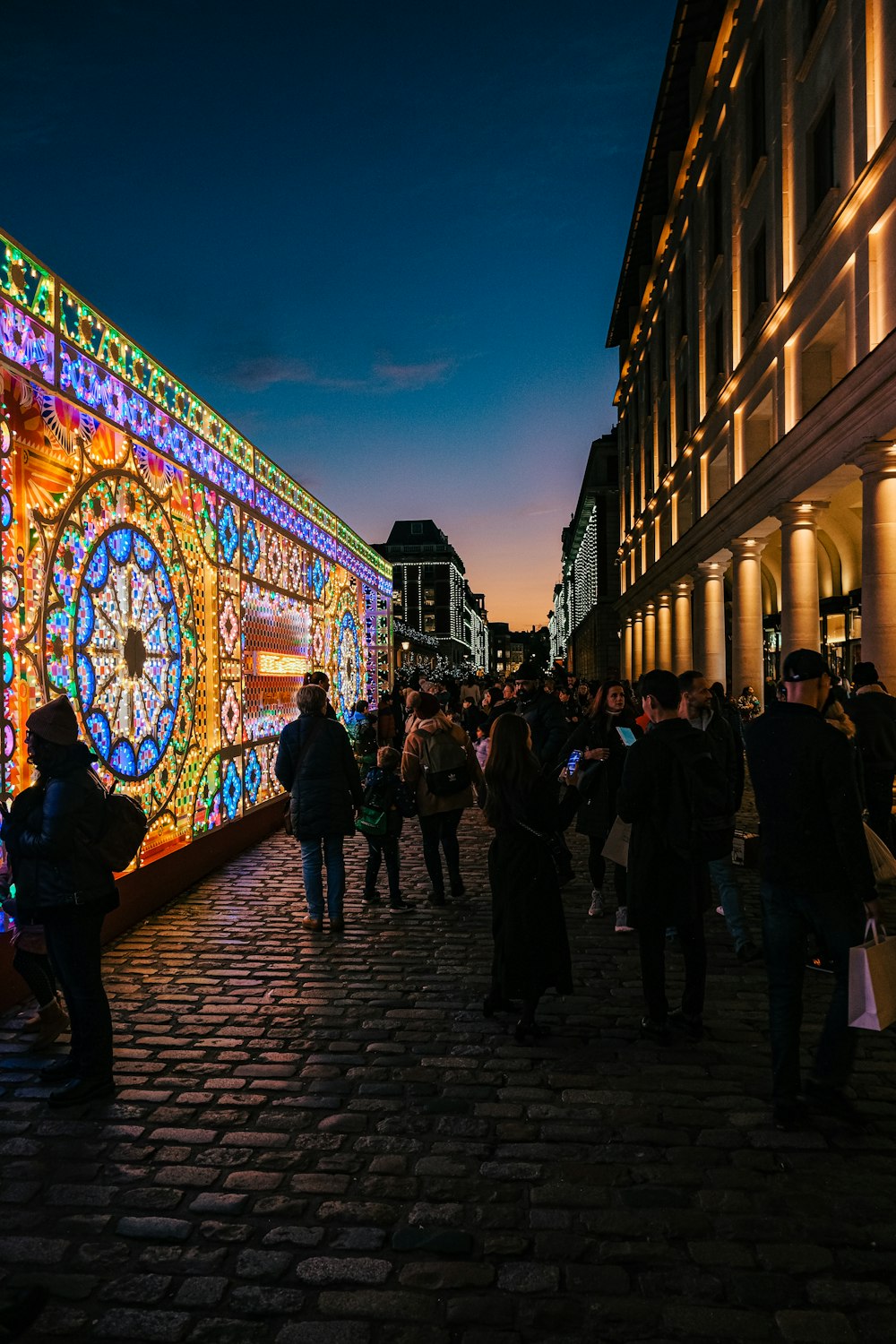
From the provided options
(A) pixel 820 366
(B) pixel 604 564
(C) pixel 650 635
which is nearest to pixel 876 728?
(A) pixel 820 366

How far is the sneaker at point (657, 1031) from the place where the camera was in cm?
491

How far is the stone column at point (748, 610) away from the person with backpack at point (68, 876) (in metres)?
18.6

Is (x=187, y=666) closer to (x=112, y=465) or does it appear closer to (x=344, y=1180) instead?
(x=112, y=465)

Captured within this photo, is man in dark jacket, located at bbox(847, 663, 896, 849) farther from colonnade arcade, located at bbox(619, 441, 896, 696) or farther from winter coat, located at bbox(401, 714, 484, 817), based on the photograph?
colonnade arcade, located at bbox(619, 441, 896, 696)

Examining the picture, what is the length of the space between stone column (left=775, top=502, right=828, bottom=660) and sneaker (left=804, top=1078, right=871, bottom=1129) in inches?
537

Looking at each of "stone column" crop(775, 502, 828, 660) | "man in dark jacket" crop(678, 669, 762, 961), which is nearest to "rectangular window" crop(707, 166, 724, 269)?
"stone column" crop(775, 502, 828, 660)

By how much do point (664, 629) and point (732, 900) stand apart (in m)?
28.8

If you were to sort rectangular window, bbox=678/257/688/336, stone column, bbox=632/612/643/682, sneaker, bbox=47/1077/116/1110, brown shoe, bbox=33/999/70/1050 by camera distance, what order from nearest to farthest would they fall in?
sneaker, bbox=47/1077/116/1110
brown shoe, bbox=33/999/70/1050
rectangular window, bbox=678/257/688/336
stone column, bbox=632/612/643/682

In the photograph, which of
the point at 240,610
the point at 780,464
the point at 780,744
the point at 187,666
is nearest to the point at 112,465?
the point at 187,666

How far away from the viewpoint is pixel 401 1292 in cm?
295

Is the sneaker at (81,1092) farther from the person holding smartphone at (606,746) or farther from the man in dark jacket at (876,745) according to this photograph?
the man in dark jacket at (876,745)

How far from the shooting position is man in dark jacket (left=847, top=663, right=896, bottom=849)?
865 centimetres

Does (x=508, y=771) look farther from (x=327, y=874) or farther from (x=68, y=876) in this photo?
(x=327, y=874)

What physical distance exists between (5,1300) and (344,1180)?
4.24ft
